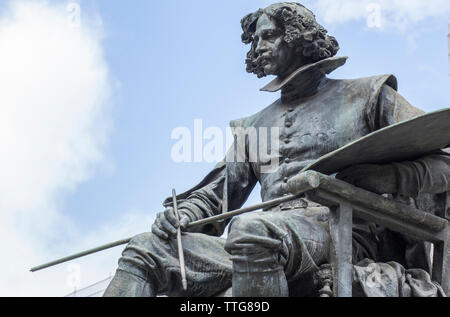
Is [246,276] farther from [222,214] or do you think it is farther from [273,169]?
[273,169]

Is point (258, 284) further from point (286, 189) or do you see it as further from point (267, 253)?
point (286, 189)

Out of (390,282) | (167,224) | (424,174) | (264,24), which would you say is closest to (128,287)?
(167,224)

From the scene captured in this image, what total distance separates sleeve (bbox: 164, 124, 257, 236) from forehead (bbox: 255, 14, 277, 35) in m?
1.08

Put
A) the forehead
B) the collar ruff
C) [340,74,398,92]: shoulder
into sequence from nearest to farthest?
[340,74,398,92]: shoulder → the collar ruff → the forehead

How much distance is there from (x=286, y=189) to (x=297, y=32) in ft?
4.74

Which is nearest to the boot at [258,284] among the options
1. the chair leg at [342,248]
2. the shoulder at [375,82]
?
the chair leg at [342,248]

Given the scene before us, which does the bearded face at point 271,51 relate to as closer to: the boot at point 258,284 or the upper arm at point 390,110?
the upper arm at point 390,110

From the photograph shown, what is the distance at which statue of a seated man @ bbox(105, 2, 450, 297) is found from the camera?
37.2 ft

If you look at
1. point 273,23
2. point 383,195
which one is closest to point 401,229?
point 383,195

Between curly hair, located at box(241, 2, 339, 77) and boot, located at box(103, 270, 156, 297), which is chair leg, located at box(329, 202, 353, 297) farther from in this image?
curly hair, located at box(241, 2, 339, 77)

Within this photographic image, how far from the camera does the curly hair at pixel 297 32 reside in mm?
13047

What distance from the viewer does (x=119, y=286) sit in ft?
38.4

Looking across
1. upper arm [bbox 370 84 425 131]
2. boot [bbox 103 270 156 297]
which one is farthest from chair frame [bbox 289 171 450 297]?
boot [bbox 103 270 156 297]

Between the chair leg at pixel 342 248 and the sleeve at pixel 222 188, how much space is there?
1.60 meters
